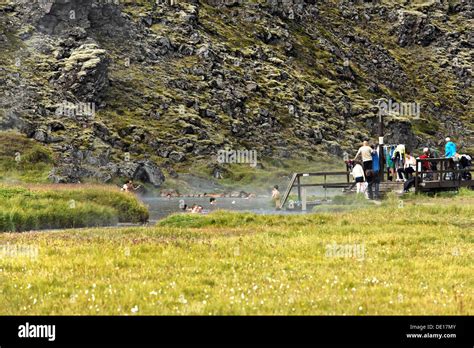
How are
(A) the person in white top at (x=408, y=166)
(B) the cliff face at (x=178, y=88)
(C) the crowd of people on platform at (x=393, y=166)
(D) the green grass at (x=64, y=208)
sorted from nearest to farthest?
(D) the green grass at (x=64, y=208)
(C) the crowd of people on platform at (x=393, y=166)
(A) the person in white top at (x=408, y=166)
(B) the cliff face at (x=178, y=88)

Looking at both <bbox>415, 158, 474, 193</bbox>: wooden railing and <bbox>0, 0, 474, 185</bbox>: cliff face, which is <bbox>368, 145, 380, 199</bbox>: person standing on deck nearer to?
<bbox>415, 158, 474, 193</bbox>: wooden railing

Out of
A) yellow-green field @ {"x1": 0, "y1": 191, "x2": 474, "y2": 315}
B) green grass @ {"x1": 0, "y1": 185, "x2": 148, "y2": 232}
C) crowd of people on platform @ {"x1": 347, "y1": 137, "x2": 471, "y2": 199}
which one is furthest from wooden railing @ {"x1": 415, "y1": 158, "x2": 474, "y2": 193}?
green grass @ {"x1": 0, "y1": 185, "x2": 148, "y2": 232}

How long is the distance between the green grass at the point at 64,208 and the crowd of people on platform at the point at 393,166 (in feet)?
54.5

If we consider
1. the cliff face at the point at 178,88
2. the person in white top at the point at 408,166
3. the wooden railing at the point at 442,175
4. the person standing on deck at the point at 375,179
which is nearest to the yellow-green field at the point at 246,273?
the person standing on deck at the point at 375,179

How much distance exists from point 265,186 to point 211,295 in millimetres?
90123

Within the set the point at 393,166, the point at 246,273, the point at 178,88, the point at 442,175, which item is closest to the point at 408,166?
the point at 442,175

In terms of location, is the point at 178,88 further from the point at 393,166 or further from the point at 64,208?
the point at 64,208

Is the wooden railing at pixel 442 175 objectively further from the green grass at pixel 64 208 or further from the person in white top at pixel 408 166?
the green grass at pixel 64 208

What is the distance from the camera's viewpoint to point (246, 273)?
44.8 ft

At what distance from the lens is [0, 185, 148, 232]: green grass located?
3275 centimetres

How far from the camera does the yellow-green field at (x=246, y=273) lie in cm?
1031

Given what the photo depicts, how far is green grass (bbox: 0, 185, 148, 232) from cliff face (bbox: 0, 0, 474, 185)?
136 ft

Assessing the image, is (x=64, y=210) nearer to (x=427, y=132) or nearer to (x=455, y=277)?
(x=455, y=277)
